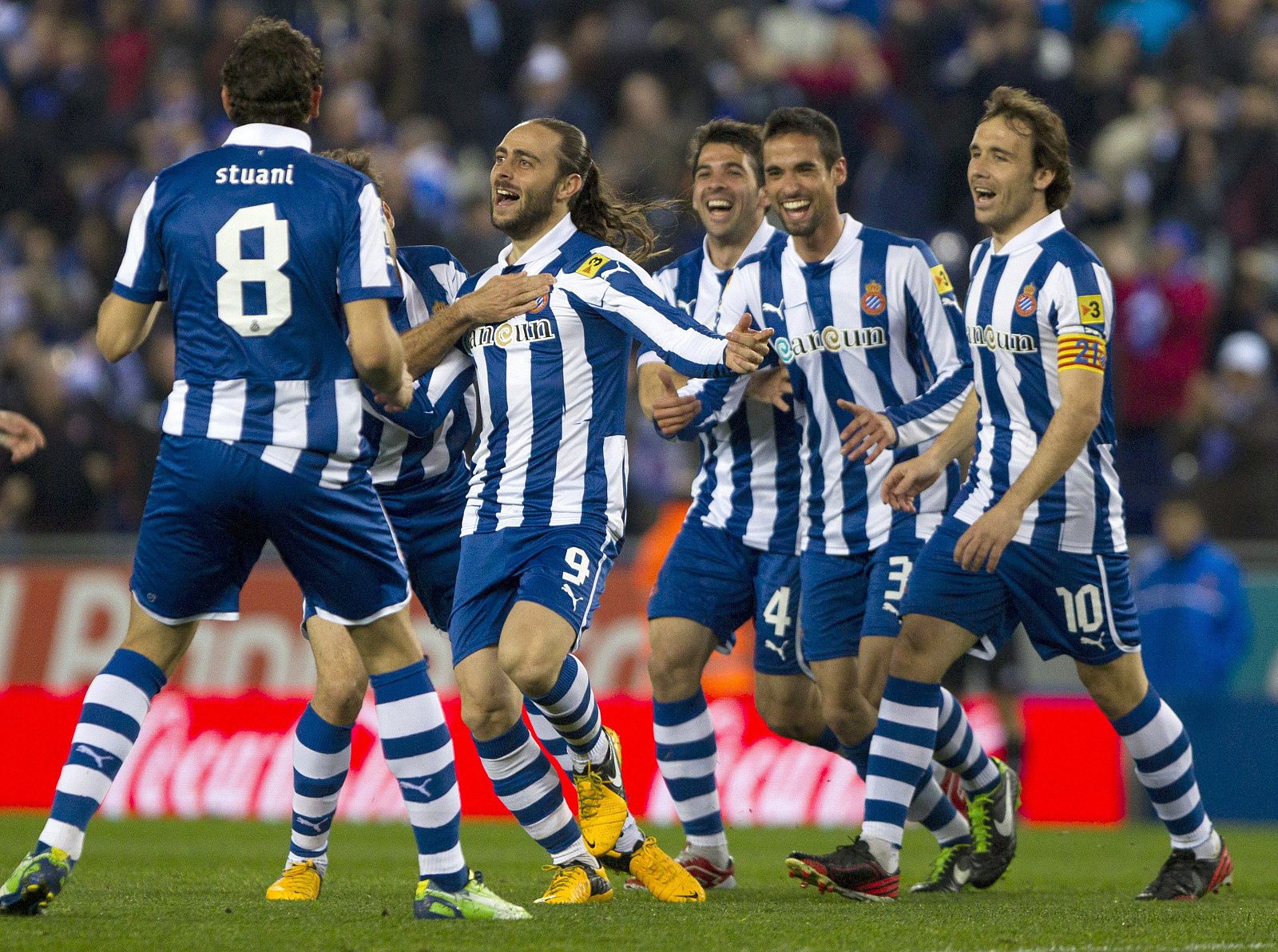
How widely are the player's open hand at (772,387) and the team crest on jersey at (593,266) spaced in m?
0.97

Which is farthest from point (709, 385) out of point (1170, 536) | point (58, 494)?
point (58, 494)

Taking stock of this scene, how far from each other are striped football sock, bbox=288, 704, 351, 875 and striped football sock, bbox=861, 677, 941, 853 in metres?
1.89

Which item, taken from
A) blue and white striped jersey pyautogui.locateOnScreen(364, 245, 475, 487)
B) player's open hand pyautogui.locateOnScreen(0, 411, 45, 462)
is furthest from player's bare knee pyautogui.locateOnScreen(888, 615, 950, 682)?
player's open hand pyautogui.locateOnScreen(0, 411, 45, 462)

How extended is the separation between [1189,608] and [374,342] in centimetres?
815

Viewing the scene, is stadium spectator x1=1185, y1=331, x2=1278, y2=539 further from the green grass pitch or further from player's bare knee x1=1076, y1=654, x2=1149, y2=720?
player's bare knee x1=1076, y1=654, x2=1149, y2=720

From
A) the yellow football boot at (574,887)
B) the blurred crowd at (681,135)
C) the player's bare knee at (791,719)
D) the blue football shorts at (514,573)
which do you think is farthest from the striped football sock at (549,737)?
the blurred crowd at (681,135)

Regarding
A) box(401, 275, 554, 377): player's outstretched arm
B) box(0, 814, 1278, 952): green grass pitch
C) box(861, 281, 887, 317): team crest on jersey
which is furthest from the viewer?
box(861, 281, 887, 317): team crest on jersey

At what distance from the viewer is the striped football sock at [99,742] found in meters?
5.50

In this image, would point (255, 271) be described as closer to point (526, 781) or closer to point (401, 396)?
point (401, 396)

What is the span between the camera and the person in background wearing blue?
12180mm

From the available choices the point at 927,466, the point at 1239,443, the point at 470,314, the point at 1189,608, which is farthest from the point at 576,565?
the point at 1239,443

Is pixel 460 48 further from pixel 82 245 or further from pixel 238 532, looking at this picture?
pixel 238 532

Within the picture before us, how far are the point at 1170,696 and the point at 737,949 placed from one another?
25.4 feet

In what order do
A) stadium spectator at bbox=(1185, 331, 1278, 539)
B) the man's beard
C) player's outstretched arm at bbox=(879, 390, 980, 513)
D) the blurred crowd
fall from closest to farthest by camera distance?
the man's beard, player's outstretched arm at bbox=(879, 390, 980, 513), stadium spectator at bbox=(1185, 331, 1278, 539), the blurred crowd
